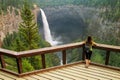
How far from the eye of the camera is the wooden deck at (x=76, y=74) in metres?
5.89

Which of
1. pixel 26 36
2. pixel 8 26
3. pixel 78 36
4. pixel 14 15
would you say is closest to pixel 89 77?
pixel 26 36

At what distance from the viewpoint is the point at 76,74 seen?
6.14 meters

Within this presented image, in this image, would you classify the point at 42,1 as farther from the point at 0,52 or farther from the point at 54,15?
the point at 0,52

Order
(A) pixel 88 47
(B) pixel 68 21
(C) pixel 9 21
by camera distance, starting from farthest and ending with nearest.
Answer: (B) pixel 68 21 < (C) pixel 9 21 < (A) pixel 88 47

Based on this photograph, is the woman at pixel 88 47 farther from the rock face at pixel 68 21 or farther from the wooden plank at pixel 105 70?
the rock face at pixel 68 21

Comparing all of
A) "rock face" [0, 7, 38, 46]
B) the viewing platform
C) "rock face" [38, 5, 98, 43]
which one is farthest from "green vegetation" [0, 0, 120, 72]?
the viewing platform

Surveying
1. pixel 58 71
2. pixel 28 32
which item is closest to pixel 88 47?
pixel 58 71

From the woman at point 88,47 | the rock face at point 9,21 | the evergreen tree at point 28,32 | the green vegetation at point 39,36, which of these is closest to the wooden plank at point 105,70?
the woman at point 88,47

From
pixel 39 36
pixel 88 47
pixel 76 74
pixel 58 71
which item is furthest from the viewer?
pixel 39 36

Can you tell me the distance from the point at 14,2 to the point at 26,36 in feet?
142

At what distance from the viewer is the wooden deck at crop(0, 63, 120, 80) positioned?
19.3 ft

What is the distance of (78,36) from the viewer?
81938 millimetres

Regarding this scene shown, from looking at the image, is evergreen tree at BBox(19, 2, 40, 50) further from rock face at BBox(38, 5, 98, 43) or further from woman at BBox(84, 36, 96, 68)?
rock face at BBox(38, 5, 98, 43)

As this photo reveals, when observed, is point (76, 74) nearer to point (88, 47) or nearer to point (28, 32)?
point (88, 47)
